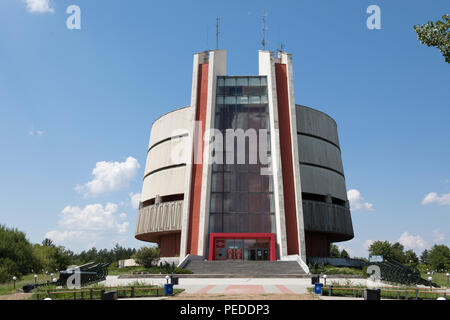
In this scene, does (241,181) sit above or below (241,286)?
above

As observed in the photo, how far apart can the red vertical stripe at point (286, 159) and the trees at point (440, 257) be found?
4855 centimetres

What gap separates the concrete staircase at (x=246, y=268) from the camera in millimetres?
33656

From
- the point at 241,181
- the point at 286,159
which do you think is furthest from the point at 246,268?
the point at 286,159

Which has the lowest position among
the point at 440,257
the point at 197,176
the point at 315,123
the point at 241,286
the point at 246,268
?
the point at 241,286

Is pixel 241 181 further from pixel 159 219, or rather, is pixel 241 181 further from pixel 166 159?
pixel 166 159

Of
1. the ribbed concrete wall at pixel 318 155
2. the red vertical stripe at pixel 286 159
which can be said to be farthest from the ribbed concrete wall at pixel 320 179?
the red vertical stripe at pixel 286 159

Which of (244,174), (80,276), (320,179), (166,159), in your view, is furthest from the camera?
(166,159)

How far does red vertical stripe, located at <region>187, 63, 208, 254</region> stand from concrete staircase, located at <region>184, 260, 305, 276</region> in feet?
20.4

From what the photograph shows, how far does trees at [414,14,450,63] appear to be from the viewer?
14.9m

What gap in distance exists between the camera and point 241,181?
4412 cm

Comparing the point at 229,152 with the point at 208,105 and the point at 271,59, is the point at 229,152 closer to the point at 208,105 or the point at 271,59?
the point at 208,105

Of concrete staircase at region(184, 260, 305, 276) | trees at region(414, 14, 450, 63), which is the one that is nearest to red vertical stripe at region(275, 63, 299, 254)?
concrete staircase at region(184, 260, 305, 276)

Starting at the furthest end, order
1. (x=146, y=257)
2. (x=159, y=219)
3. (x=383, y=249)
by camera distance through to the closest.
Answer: (x=383, y=249) < (x=159, y=219) < (x=146, y=257)

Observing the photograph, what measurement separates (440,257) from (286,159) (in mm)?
52248
